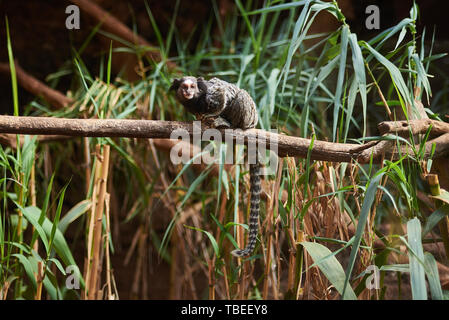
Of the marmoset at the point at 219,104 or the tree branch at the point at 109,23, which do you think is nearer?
the marmoset at the point at 219,104

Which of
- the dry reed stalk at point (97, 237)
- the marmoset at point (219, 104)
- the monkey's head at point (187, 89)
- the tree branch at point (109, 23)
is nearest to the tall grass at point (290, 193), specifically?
the dry reed stalk at point (97, 237)

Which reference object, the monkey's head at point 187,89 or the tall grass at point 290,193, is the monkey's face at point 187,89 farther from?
the tall grass at point 290,193

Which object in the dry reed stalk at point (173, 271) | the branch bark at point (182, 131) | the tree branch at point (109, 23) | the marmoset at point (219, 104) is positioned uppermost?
the tree branch at point (109, 23)

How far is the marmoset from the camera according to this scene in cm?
161

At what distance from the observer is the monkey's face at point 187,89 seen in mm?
1608

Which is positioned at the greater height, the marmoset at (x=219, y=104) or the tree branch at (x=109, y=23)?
the tree branch at (x=109, y=23)

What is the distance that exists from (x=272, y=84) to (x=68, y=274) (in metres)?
1.14

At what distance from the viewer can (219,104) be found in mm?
1614

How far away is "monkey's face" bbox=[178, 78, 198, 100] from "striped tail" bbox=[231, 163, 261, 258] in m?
0.34

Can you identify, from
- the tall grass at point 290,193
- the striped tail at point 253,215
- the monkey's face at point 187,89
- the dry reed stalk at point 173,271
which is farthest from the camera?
the dry reed stalk at point 173,271

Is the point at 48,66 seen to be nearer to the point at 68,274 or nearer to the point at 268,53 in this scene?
the point at 268,53

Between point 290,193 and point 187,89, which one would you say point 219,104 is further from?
point 290,193

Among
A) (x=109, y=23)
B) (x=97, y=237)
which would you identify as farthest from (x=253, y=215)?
(x=109, y=23)
